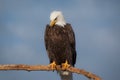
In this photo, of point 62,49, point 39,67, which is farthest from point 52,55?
point 39,67

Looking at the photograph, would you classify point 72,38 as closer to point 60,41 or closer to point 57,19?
point 60,41

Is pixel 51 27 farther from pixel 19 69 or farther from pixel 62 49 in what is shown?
pixel 19 69

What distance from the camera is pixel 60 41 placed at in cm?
1097

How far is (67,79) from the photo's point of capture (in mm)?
11023

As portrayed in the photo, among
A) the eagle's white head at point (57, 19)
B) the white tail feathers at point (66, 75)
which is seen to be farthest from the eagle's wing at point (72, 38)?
the white tail feathers at point (66, 75)

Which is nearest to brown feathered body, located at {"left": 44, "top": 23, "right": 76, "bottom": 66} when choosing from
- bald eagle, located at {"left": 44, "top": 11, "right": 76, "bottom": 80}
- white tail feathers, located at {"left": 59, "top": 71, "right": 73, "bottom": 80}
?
bald eagle, located at {"left": 44, "top": 11, "right": 76, "bottom": 80}

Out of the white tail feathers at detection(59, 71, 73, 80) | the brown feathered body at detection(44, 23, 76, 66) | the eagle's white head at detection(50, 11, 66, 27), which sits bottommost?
the white tail feathers at detection(59, 71, 73, 80)

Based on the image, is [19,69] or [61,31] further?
[61,31]

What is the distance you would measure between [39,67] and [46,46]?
10.6 ft

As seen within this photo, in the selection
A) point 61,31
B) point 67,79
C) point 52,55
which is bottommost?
point 67,79

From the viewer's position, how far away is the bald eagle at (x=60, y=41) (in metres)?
11.0

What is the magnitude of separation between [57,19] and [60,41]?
2.50 feet

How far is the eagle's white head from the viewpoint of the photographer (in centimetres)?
1101

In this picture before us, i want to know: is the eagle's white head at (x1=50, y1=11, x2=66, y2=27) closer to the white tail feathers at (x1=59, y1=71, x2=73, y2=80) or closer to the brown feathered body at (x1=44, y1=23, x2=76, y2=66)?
the brown feathered body at (x1=44, y1=23, x2=76, y2=66)
